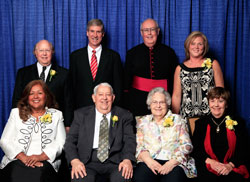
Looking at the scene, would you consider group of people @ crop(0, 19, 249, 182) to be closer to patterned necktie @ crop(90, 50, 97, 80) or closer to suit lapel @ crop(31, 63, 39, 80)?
suit lapel @ crop(31, 63, 39, 80)

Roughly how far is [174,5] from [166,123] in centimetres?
186

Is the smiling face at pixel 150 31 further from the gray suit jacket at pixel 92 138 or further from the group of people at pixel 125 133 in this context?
the gray suit jacket at pixel 92 138

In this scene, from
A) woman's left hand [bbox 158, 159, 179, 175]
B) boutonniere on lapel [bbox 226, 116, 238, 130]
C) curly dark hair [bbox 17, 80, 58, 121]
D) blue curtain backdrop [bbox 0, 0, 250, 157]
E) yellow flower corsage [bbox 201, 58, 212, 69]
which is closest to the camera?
woman's left hand [bbox 158, 159, 179, 175]

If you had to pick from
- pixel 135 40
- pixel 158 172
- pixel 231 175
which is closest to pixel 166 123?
pixel 158 172

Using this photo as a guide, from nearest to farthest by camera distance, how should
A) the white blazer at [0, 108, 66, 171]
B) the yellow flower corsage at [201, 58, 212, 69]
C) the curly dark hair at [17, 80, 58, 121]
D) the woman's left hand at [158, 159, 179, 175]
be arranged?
the woman's left hand at [158, 159, 179, 175] < the white blazer at [0, 108, 66, 171] < the curly dark hair at [17, 80, 58, 121] < the yellow flower corsage at [201, 58, 212, 69]

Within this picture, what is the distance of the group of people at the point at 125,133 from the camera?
9.56ft

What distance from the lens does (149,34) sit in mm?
3732

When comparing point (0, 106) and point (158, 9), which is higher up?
point (158, 9)

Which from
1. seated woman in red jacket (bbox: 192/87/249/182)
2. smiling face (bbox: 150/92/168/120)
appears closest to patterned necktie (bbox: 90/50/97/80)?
smiling face (bbox: 150/92/168/120)

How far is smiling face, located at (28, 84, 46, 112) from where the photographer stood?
3.23 meters

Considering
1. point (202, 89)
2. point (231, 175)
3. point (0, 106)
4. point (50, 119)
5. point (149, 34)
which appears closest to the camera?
point (231, 175)

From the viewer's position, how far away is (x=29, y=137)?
3.14 m

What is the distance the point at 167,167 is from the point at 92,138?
72 centimetres

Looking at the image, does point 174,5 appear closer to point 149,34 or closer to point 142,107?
point 149,34
